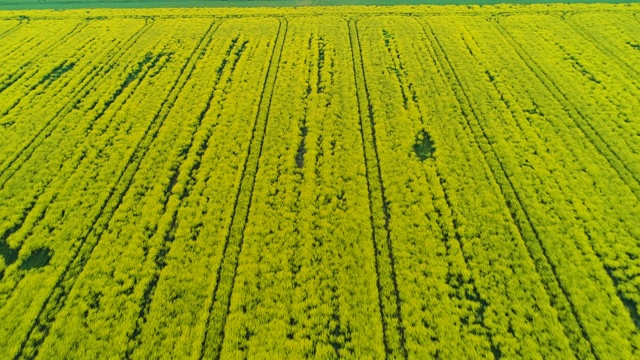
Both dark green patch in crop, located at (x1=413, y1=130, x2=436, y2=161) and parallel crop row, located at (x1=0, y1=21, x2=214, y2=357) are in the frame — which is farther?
dark green patch in crop, located at (x1=413, y1=130, x2=436, y2=161)

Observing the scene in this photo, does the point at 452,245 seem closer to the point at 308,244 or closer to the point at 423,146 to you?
the point at 308,244

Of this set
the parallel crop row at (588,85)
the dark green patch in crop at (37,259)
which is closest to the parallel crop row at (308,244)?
the dark green patch in crop at (37,259)

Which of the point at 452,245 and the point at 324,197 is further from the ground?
the point at 324,197

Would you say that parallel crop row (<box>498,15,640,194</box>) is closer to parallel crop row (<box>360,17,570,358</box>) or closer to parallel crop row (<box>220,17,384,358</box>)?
parallel crop row (<box>360,17,570,358</box>)

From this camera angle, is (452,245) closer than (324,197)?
Yes

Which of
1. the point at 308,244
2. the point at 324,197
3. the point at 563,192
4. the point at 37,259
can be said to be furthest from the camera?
the point at 324,197

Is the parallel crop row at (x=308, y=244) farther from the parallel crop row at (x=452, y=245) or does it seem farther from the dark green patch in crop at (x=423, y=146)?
Result: the dark green patch in crop at (x=423, y=146)

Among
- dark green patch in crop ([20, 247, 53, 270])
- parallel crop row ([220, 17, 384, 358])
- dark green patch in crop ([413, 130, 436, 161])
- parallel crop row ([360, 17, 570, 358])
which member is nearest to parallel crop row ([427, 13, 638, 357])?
parallel crop row ([360, 17, 570, 358])

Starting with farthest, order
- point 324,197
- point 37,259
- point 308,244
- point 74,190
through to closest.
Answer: point 74,190 < point 324,197 < point 308,244 < point 37,259

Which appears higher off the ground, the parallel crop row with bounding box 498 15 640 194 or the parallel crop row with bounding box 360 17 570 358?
the parallel crop row with bounding box 498 15 640 194

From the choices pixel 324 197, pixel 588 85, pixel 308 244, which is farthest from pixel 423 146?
pixel 588 85
